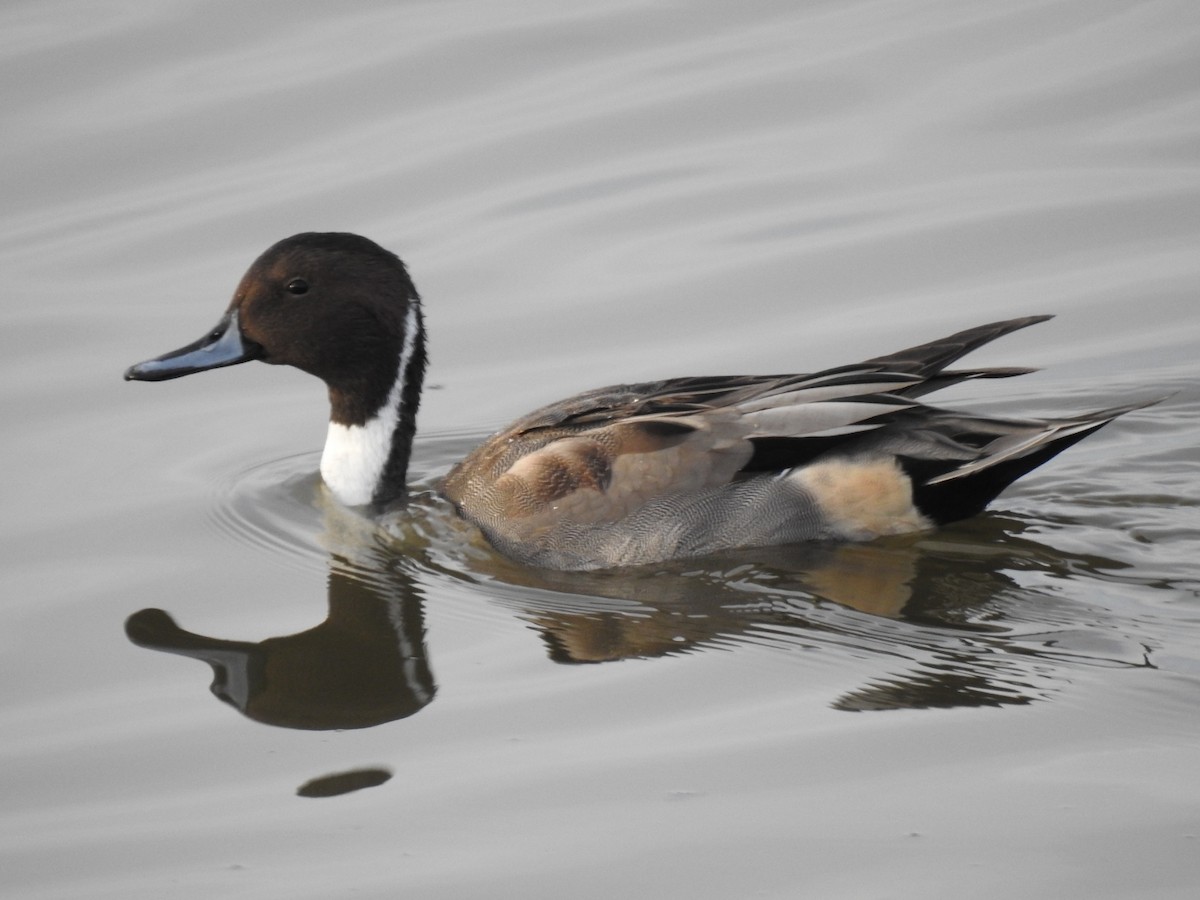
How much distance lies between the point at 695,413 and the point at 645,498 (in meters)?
0.40

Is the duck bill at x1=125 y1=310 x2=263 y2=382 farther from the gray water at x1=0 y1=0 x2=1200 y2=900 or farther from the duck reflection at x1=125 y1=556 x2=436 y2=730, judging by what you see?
the duck reflection at x1=125 y1=556 x2=436 y2=730

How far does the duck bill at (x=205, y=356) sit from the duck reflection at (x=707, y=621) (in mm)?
1018

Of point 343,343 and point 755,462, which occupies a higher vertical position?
point 343,343

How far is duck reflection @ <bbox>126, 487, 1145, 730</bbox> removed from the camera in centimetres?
579

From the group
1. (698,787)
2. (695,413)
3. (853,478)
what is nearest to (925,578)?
(853,478)

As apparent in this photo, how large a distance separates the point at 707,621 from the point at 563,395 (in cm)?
260

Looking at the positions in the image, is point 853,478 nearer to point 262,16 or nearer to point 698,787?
point 698,787

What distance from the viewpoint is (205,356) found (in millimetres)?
7613

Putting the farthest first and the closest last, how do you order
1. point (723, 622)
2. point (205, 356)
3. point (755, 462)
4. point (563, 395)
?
1. point (563, 395)
2. point (205, 356)
3. point (755, 462)
4. point (723, 622)

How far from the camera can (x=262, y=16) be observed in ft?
43.1

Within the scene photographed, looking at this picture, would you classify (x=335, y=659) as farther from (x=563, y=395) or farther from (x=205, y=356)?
(x=563, y=395)

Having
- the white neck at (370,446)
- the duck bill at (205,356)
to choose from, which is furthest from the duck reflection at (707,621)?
the duck bill at (205,356)

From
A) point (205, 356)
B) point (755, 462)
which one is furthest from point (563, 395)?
point (755, 462)

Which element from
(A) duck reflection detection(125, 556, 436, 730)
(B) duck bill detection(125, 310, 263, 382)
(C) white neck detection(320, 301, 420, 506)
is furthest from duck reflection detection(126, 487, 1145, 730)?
(B) duck bill detection(125, 310, 263, 382)
